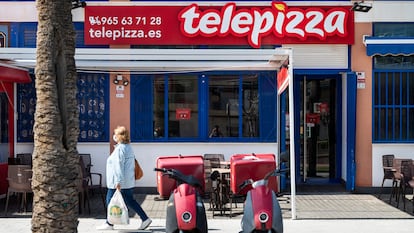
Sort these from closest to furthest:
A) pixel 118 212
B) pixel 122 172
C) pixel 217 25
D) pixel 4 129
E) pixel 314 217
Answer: pixel 118 212
pixel 122 172
pixel 314 217
pixel 4 129
pixel 217 25

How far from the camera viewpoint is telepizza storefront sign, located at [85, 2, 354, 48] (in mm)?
11523

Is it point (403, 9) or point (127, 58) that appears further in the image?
point (403, 9)

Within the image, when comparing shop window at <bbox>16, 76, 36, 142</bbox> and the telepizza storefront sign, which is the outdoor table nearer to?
the telepizza storefront sign

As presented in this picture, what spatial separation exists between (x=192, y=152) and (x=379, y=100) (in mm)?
4083

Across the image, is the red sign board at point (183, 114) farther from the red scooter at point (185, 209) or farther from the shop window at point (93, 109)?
the red scooter at point (185, 209)

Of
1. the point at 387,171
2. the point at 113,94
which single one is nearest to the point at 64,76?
the point at 113,94

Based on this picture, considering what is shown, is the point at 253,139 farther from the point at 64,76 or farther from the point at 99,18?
the point at 64,76

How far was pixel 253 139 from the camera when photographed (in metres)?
11.8

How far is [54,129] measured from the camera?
5148mm

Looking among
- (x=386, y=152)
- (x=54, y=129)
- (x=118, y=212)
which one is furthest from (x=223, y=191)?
(x=54, y=129)

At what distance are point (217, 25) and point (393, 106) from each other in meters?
4.08

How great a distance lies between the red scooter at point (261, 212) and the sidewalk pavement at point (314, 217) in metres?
1.97

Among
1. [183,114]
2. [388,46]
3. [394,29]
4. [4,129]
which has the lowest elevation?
[4,129]

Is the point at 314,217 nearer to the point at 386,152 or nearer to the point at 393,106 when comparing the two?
the point at 386,152
